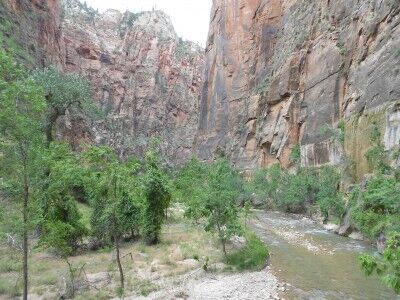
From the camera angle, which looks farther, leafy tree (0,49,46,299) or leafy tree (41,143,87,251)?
leafy tree (41,143,87,251)

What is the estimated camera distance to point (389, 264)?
5.75m

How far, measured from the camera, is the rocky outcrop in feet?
149

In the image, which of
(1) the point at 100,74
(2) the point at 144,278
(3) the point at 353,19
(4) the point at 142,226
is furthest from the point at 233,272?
(1) the point at 100,74

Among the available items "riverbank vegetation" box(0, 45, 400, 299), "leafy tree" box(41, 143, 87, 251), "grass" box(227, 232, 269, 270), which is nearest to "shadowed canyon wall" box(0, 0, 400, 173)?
"leafy tree" box(41, 143, 87, 251)

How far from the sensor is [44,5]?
208 ft

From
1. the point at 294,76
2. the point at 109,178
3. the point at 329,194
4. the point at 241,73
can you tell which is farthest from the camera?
the point at 241,73

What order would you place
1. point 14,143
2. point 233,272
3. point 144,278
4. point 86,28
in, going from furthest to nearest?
point 86,28 → point 233,272 → point 144,278 → point 14,143

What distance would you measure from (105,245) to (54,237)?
27.6 ft

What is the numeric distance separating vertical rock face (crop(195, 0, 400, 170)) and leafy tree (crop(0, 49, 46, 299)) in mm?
28285

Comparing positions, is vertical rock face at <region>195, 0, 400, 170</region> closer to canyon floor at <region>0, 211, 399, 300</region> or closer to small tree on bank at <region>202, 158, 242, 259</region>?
canyon floor at <region>0, 211, 399, 300</region>

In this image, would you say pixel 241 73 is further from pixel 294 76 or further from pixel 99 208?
pixel 99 208

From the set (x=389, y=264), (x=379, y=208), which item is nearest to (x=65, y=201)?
(x=389, y=264)

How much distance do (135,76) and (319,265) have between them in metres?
109

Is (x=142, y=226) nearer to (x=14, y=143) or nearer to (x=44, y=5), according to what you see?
(x=14, y=143)
